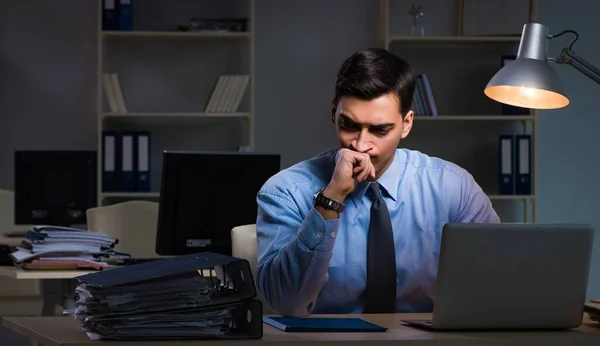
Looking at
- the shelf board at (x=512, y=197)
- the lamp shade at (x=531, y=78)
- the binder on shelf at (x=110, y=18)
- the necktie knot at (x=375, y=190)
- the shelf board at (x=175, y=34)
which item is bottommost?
the shelf board at (x=512, y=197)

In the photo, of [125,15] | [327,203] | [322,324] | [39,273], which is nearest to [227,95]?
[125,15]

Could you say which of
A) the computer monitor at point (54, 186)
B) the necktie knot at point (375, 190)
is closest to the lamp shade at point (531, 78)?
the necktie knot at point (375, 190)

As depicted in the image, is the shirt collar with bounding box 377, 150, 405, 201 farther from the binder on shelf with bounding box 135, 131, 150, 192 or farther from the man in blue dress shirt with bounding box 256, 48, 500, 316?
the binder on shelf with bounding box 135, 131, 150, 192

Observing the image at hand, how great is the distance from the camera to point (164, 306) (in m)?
1.73

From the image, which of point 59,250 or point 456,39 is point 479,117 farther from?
point 59,250

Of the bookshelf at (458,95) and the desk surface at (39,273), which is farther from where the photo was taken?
the bookshelf at (458,95)

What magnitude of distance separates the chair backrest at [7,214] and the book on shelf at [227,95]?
1.18m

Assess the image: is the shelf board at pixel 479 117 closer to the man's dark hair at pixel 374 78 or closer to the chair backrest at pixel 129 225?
the chair backrest at pixel 129 225

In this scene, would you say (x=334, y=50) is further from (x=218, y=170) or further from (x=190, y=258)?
(x=190, y=258)

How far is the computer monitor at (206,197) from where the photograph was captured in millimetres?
3438

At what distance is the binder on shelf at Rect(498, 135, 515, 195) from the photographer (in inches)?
225

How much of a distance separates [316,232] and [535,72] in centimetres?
66

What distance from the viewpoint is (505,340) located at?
1773mm

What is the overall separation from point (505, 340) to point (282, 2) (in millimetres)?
4410
